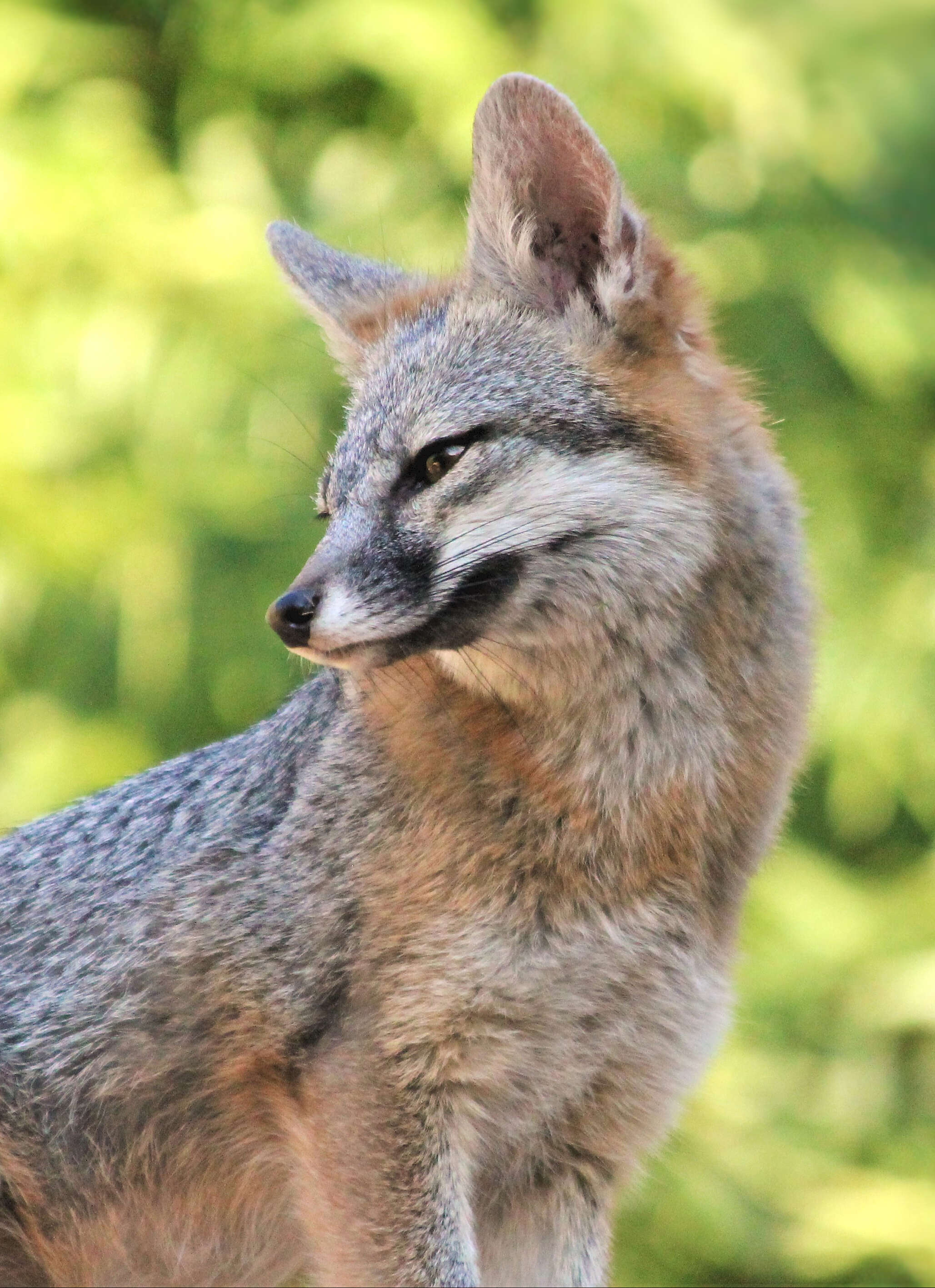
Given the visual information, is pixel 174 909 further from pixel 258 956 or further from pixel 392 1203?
pixel 392 1203

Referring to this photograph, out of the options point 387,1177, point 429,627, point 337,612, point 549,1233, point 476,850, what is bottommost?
point 549,1233

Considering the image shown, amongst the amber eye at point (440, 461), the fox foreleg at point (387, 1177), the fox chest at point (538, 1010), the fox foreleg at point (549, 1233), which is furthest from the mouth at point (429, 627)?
the fox foreleg at point (549, 1233)

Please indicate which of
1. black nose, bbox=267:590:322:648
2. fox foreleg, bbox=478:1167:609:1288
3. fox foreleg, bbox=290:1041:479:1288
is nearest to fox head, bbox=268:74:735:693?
black nose, bbox=267:590:322:648

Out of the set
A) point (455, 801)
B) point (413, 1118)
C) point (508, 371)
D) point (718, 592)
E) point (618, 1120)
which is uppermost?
point (508, 371)

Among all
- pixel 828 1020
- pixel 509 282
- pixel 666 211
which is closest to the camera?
pixel 509 282

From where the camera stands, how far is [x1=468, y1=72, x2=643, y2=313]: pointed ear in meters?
3.46

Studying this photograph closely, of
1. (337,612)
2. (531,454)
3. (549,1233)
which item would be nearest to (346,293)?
(531,454)

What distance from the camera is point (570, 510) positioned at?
11.1 feet

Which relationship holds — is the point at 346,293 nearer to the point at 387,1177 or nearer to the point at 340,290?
the point at 340,290

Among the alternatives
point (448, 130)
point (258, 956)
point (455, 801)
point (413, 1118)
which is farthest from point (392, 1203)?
point (448, 130)

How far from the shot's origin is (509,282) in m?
3.80

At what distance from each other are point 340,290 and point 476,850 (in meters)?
1.61

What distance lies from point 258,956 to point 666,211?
454 centimetres

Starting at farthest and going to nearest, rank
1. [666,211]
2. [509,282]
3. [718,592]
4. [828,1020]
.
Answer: [828,1020] → [666,211] → [509,282] → [718,592]
